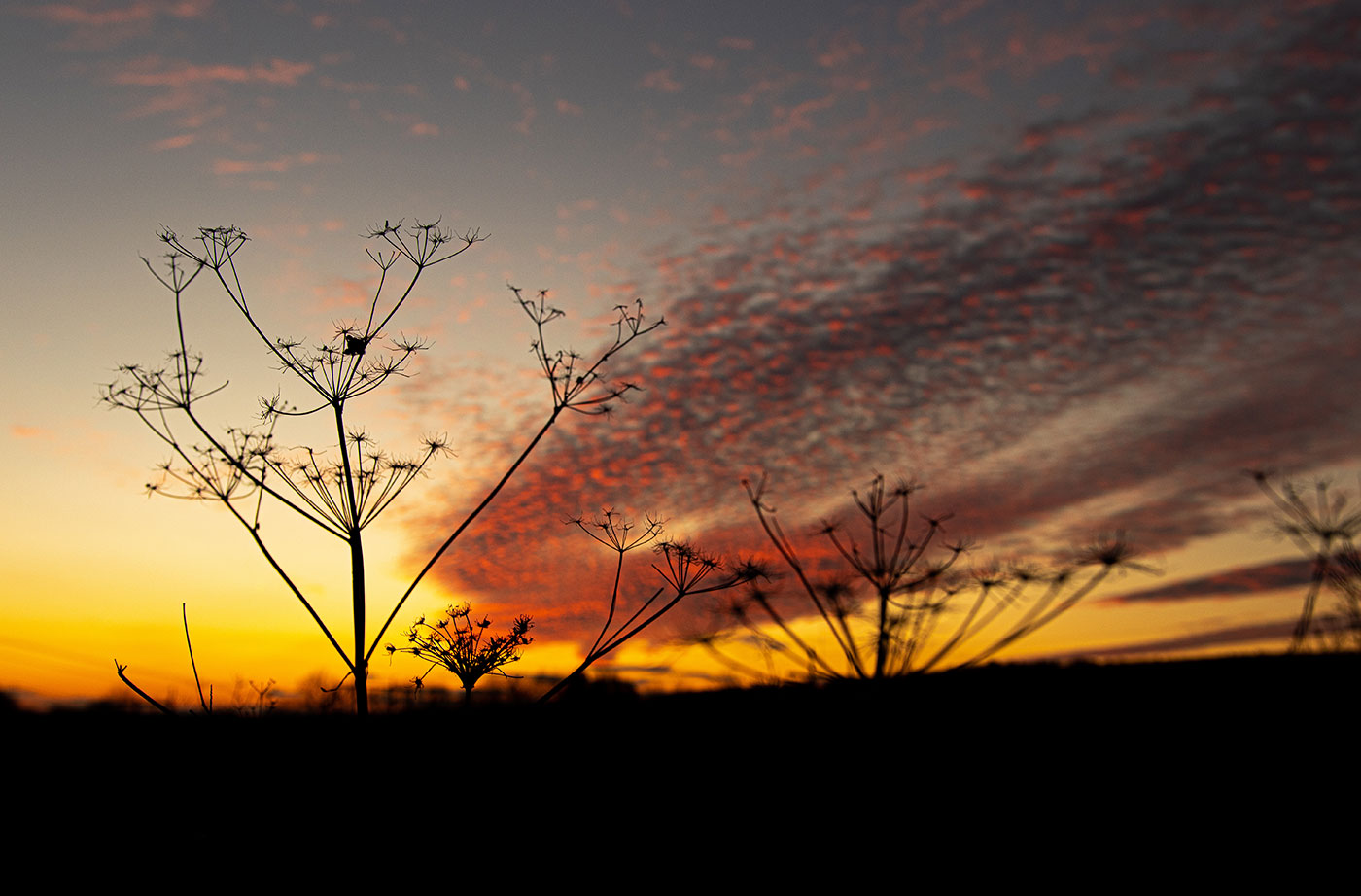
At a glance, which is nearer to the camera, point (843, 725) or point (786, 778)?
point (786, 778)

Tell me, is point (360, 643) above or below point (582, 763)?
above

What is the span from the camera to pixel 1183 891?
9.09 metres

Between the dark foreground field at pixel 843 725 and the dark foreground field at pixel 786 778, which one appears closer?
the dark foreground field at pixel 786 778

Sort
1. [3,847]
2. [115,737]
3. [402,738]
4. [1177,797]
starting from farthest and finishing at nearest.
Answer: [115,737] → [402,738] → [3,847] → [1177,797]

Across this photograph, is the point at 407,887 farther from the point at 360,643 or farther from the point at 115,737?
the point at 115,737

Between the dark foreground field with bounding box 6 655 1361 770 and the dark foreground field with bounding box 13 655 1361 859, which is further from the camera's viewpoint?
the dark foreground field with bounding box 6 655 1361 770

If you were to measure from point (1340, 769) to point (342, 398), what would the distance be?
14415 millimetres

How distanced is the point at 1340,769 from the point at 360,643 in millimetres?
12998

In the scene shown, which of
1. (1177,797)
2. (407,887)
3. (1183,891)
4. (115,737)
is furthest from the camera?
(115,737)

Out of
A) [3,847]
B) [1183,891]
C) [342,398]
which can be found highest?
[342,398]

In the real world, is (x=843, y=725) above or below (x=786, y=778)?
above

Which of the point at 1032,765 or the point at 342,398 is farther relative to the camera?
the point at 1032,765

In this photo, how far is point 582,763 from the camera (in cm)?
1426

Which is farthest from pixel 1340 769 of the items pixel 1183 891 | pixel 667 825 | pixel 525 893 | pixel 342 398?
pixel 342 398
